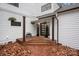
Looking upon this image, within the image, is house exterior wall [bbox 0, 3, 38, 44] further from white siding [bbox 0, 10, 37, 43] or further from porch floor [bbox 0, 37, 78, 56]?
porch floor [bbox 0, 37, 78, 56]

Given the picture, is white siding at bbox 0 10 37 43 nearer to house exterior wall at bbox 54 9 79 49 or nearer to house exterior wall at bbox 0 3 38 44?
house exterior wall at bbox 0 3 38 44

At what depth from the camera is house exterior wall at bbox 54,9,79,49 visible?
6.43ft

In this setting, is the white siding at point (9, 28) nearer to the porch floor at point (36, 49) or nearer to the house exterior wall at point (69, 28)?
the porch floor at point (36, 49)

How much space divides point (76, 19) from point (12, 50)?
1.33 meters

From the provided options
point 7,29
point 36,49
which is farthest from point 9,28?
point 36,49

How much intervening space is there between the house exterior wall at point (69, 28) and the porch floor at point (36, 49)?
0.12 m

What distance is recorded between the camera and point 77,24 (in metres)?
1.96

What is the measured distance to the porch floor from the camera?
1.99m

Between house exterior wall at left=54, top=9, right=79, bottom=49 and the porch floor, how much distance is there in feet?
0.39

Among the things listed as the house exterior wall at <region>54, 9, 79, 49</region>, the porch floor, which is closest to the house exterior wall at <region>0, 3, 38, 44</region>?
the porch floor

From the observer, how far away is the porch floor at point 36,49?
1.99 meters

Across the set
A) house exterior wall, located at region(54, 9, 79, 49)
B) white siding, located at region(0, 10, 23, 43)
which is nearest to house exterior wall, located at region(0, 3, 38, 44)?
white siding, located at region(0, 10, 23, 43)

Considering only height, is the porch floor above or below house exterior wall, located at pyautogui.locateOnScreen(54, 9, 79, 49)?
below

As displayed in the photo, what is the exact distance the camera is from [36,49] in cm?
201
